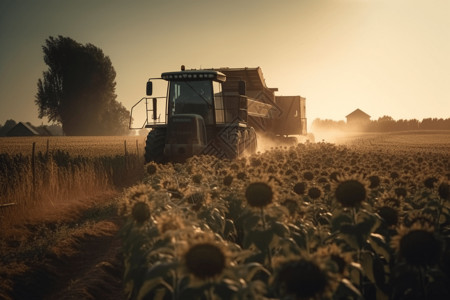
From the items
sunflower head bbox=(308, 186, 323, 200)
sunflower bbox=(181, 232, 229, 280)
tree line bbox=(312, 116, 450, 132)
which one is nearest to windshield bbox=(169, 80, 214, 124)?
sunflower head bbox=(308, 186, 323, 200)

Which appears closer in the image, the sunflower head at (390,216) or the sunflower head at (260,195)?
the sunflower head at (260,195)

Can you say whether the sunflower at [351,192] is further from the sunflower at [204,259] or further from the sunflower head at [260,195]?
the sunflower at [204,259]

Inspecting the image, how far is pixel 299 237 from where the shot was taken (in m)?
4.40

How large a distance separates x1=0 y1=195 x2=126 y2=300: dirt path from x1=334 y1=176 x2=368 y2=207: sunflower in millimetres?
2687

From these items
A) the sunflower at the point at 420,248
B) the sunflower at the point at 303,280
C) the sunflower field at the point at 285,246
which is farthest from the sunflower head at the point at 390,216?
the sunflower at the point at 303,280

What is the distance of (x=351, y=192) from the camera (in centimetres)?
436

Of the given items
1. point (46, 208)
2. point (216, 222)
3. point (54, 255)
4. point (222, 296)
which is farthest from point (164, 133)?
point (222, 296)

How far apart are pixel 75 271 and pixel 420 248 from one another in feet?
21.4

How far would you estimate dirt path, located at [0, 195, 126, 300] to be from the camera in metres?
6.97

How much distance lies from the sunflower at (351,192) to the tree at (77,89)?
236 ft

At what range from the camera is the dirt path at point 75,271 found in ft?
22.9

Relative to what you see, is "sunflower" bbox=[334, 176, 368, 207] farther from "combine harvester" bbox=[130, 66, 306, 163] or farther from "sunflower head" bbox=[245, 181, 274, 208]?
"combine harvester" bbox=[130, 66, 306, 163]

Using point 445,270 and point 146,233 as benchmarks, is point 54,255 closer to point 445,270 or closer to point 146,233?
point 146,233

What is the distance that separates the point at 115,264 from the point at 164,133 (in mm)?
8170
